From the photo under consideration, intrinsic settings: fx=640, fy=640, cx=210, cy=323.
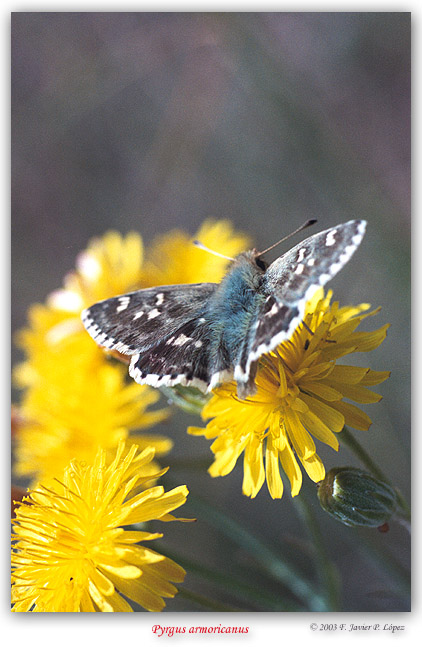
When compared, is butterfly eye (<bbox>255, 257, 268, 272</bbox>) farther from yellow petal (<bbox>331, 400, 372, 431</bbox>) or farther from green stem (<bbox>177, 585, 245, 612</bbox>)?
green stem (<bbox>177, 585, 245, 612</bbox>)

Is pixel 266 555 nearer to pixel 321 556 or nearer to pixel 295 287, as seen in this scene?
pixel 321 556

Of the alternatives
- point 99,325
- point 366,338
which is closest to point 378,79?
point 366,338

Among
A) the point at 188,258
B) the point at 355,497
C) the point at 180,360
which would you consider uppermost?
the point at 188,258

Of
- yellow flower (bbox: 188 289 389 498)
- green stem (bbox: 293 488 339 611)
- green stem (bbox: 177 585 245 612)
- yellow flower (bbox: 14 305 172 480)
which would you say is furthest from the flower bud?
yellow flower (bbox: 14 305 172 480)

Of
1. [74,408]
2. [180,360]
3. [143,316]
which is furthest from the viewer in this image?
[74,408]

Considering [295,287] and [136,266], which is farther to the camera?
[136,266]

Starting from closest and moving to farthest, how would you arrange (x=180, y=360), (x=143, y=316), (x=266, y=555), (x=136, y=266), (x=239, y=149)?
(x=180, y=360), (x=143, y=316), (x=266, y=555), (x=136, y=266), (x=239, y=149)

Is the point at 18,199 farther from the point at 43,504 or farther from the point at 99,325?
the point at 43,504

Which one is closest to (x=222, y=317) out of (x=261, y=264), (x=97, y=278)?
(x=261, y=264)
